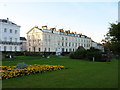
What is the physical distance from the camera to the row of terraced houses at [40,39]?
54312 mm

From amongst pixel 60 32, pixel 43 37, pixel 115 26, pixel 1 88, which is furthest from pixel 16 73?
pixel 60 32

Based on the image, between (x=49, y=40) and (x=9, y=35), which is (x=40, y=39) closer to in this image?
(x=49, y=40)

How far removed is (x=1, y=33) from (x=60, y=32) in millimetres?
33654

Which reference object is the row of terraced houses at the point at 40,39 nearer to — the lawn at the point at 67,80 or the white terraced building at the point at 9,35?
the white terraced building at the point at 9,35

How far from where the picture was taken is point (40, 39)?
231 feet

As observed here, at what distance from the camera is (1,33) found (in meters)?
52.9

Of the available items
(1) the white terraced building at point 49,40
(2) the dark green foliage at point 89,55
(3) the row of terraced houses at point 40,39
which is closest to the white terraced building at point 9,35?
(3) the row of terraced houses at point 40,39

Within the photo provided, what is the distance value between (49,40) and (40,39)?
15.2 feet

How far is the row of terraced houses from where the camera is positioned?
54312 mm

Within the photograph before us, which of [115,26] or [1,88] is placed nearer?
[1,88]

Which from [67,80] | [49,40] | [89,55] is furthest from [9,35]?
[67,80]

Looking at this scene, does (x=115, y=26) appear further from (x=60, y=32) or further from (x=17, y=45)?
(x=60, y=32)

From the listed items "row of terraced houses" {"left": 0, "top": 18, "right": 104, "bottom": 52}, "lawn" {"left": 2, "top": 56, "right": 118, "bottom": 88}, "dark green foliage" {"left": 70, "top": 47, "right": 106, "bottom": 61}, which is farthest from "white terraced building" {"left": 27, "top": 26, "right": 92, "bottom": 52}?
"lawn" {"left": 2, "top": 56, "right": 118, "bottom": 88}

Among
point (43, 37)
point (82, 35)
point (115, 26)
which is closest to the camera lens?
point (115, 26)
